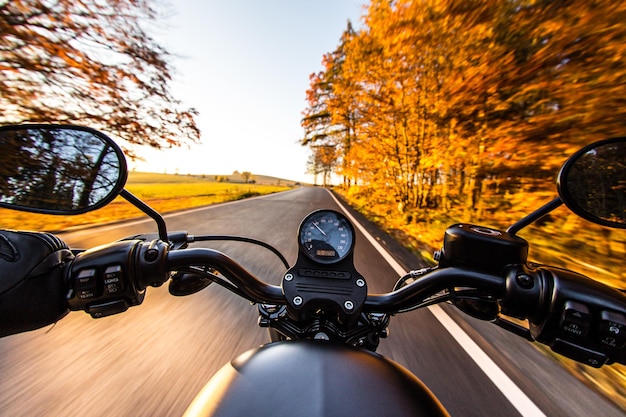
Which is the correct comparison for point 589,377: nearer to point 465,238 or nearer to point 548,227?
point 465,238

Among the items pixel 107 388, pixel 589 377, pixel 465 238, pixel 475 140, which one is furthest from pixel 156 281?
pixel 475 140

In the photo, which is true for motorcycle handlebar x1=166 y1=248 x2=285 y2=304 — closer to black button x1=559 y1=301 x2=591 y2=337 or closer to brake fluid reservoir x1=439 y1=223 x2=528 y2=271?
brake fluid reservoir x1=439 y1=223 x2=528 y2=271

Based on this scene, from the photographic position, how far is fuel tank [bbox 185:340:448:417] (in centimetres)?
57

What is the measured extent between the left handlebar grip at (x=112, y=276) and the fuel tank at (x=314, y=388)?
16.9 inches

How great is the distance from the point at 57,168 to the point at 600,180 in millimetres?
2345

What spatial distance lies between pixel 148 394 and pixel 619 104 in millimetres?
5138

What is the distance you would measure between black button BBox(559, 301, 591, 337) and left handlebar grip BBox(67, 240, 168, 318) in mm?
1234

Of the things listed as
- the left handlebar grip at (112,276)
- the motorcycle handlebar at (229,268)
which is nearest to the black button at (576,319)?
the motorcycle handlebar at (229,268)

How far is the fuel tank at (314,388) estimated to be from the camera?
22.5 inches

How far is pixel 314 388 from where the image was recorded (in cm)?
60

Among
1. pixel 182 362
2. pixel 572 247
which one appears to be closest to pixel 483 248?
pixel 182 362

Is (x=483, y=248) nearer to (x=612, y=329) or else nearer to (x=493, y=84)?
(x=612, y=329)

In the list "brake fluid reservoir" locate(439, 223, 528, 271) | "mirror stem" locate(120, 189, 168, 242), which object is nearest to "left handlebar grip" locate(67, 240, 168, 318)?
"mirror stem" locate(120, 189, 168, 242)

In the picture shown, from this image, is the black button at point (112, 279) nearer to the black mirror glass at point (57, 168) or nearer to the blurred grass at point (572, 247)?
the black mirror glass at point (57, 168)
